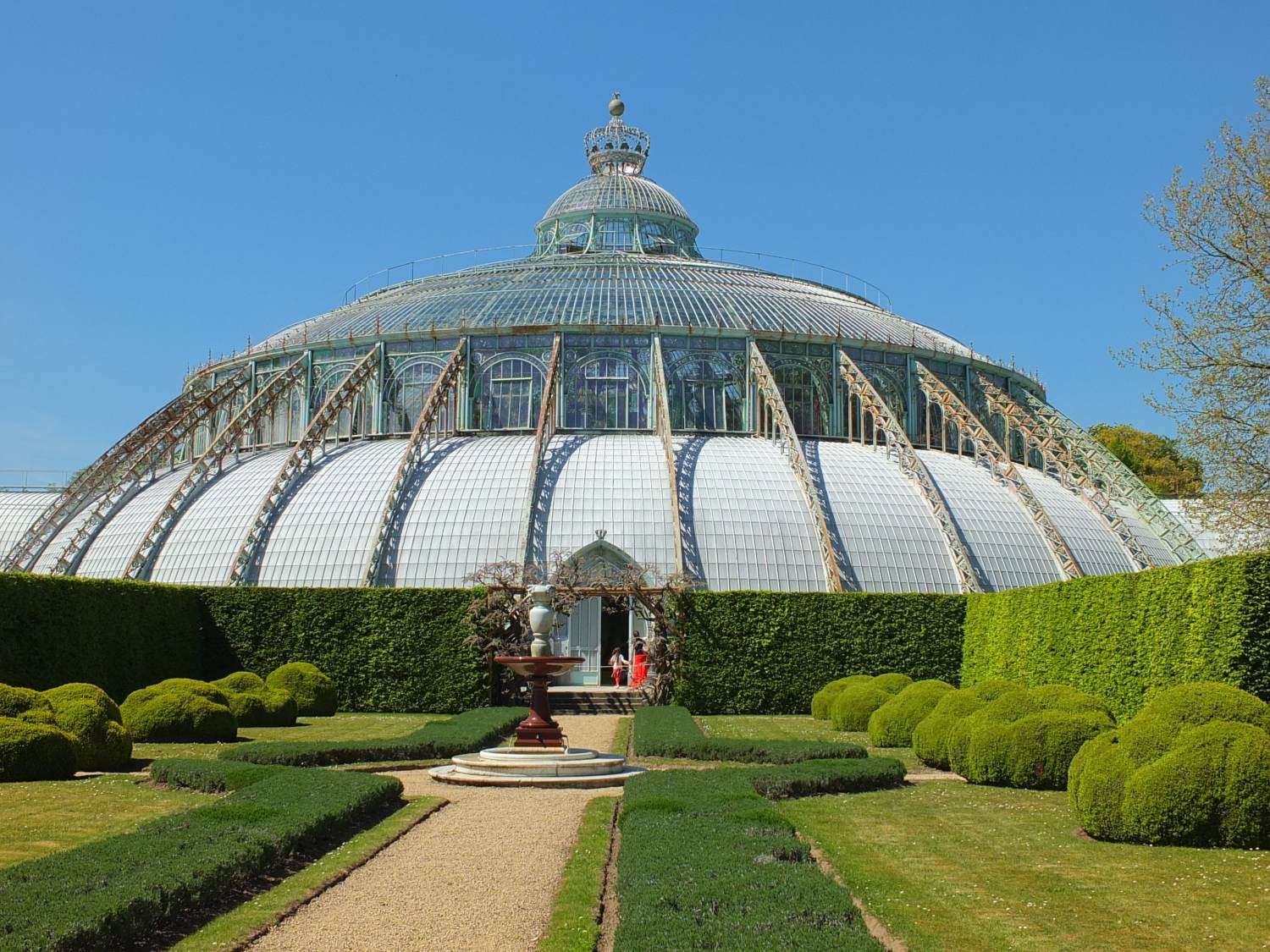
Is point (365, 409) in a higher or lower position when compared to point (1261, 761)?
higher

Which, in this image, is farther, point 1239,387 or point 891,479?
point 891,479

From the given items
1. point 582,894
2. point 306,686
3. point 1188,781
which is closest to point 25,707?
point 306,686

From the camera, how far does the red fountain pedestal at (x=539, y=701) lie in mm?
24781

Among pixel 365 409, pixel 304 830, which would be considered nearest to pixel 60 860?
pixel 304 830

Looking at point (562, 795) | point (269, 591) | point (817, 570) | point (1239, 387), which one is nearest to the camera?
point (562, 795)

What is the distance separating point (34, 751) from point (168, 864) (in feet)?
33.2

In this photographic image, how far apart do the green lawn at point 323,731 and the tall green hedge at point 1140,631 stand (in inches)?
603

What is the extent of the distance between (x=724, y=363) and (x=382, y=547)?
15.2 metres

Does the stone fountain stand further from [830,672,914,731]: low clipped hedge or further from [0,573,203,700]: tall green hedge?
[0,573,203,700]: tall green hedge

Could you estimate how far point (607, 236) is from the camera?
65062 millimetres

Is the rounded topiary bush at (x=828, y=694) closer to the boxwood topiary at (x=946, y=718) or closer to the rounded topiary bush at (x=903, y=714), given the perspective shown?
the rounded topiary bush at (x=903, y=714)

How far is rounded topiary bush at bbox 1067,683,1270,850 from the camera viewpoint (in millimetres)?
15945

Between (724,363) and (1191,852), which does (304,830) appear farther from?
(724,363)

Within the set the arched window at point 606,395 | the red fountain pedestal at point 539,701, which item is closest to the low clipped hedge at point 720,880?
the red fountain pedestal at point 539,701
